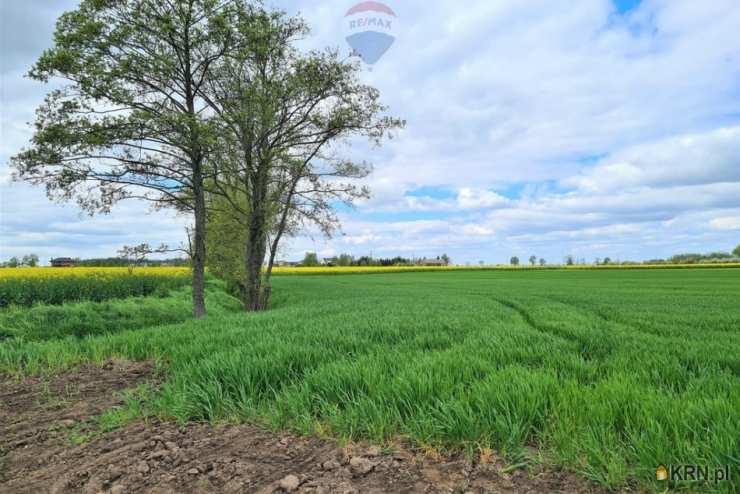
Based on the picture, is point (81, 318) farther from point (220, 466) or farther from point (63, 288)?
point (220, 466)

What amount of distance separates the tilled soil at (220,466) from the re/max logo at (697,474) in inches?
16.7

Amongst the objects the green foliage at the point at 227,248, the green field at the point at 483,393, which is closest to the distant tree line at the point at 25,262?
the green foliage at the point at 227,248

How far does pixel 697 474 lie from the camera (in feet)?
7.37

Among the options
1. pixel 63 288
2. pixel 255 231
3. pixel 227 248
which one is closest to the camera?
pixel 63 288

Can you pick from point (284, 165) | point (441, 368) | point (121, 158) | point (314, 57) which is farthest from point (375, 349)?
point (314, 57)

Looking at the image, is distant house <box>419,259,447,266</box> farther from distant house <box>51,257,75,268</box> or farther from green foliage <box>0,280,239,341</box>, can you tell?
green foliage <box>0,280,239,341</box>

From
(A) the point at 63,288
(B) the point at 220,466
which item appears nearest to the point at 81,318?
(A) the point at 63,288

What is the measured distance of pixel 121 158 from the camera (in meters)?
12.7

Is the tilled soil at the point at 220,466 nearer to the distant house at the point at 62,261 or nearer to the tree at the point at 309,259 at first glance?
the distant house at the point at 62,261

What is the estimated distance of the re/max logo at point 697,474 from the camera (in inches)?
86.5

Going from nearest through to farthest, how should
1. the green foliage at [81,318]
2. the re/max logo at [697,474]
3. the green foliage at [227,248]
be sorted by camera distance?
the re/max logo at [697,474] → the green foliage at [81,318] → the green foliage at [227,248]

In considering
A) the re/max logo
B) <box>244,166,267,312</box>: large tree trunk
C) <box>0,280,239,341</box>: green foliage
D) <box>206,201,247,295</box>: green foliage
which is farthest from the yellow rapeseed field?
the re/max logo

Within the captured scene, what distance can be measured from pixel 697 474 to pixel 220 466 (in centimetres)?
295

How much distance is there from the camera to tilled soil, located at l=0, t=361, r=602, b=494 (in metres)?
2.47
